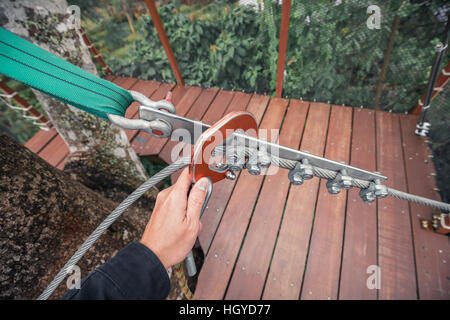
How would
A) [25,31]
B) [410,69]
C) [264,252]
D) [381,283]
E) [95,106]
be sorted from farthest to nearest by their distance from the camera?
[410,69], [264,252], [381,283], [25,31], [95,106]

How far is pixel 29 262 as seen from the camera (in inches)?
36.4

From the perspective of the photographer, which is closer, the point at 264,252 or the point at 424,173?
the point at 264,252

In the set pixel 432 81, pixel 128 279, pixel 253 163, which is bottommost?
pixel 128 279

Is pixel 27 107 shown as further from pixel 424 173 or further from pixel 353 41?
pixel 424 173

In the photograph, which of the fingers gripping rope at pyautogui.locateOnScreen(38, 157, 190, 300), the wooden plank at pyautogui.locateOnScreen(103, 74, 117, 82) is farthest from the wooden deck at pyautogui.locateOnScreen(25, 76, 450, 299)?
the wooden plank at pyautogui.locateOnScreen(103, 74, 117, 82)

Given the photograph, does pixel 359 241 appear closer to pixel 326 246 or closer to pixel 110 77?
pixel 326 246

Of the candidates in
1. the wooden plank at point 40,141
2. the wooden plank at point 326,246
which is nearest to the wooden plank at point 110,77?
the wooden plank at point 40,141

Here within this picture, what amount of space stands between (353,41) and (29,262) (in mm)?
3375

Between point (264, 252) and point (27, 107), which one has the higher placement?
point (27, 107)

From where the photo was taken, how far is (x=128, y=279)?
0.82 metres

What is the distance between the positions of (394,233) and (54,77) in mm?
2405

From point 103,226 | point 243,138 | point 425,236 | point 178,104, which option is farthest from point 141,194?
point 178,104

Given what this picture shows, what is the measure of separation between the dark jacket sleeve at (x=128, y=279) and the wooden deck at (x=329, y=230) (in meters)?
1.07
